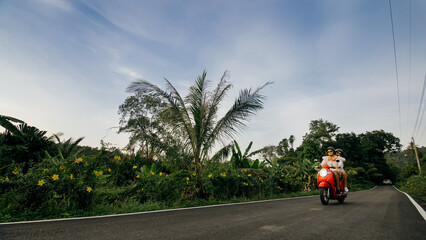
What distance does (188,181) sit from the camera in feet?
21.2

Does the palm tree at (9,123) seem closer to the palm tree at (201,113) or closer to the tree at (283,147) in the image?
the palm tree at (201,113)

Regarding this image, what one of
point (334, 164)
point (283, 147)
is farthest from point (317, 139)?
point (334, 164)

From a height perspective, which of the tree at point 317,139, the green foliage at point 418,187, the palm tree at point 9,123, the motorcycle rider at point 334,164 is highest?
the tree at point 317,139

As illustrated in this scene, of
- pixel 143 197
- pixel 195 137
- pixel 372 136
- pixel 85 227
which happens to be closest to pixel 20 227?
pixel 85 227

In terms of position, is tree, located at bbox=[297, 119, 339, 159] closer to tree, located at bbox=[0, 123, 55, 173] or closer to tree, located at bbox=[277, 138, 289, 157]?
tree, located at bbox=[277, 138, 289, 157]

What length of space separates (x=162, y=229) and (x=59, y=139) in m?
8.80

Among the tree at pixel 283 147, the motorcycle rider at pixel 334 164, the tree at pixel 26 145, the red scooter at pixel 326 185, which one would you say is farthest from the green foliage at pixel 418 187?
the tree at pixel 283 147

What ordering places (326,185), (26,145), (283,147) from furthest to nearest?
(283,147) < (26,145) < (326,185)

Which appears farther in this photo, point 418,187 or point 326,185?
point 418,187

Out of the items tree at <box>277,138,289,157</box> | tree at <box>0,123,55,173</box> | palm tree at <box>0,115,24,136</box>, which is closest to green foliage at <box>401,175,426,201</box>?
tree at <box>0,123,55,173</box>

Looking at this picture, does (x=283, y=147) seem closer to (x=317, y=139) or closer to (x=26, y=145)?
(x=317, y=139)

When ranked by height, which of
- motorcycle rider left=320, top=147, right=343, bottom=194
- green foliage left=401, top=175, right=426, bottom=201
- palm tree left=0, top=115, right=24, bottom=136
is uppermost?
palm tree left=0, top=115, right=24, bottom=136

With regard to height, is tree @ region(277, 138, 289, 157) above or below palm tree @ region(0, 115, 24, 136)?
above

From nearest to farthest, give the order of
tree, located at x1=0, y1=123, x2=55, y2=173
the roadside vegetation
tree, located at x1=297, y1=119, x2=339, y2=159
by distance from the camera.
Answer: the roadside vegetation < tree, located at x1=0, y1=123, x2=55, y2=173 < tree, located at x1=297, y1=119, x2=339, y2=159
